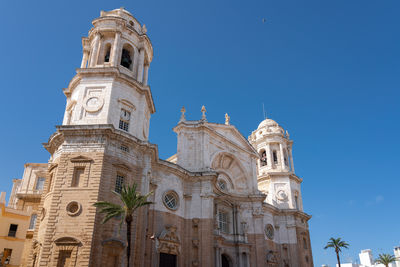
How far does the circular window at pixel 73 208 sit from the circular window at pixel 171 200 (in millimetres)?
10044

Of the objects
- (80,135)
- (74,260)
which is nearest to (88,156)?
(80,135)

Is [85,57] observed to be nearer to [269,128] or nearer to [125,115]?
[125,115]

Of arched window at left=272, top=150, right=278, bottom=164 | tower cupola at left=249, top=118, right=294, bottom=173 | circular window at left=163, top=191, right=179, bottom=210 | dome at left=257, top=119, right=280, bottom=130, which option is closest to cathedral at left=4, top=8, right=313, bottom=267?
circular window at left=163, top=191, right=179, bottom=210

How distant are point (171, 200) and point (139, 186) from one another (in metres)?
7.02

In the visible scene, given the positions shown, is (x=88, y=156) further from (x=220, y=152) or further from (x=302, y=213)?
(x=302, y=213)

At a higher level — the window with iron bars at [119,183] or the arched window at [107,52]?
the arched window at [107,52]

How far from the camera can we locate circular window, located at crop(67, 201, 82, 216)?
2294 centimetres

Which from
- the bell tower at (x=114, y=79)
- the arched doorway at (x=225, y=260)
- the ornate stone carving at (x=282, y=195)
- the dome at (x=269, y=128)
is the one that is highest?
the dome at (x=269, y=128)

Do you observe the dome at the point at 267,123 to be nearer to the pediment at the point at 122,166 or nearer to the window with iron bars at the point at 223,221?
the window with iron bars at the point at 223,221

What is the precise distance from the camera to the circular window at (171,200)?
32.2 metres

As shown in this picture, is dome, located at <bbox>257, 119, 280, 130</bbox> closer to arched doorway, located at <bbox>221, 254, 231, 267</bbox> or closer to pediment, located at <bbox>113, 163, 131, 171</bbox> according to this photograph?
arched doorway, located at <bbox>221, 254, 231, 267</bbox>

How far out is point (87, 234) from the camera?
22.2 metres

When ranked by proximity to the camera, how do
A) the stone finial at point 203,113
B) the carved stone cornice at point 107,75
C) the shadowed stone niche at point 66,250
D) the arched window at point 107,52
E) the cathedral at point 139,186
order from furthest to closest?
1. the stone finial at point 203,113
2. the arched window at point 107,52
3. the carved stone cornice at point 107,75
4. the cathedral at point 139,186
5. the shadowed stone niche at point 66,250

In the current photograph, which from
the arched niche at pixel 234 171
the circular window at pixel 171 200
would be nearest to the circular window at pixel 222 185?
the arched niche at pixel 234 171
